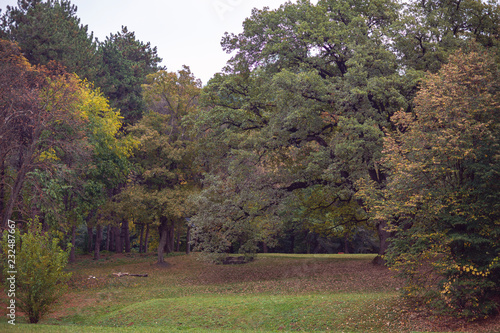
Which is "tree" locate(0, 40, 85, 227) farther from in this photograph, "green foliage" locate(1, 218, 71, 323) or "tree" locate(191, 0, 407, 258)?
"tree" locate(191, 0, 407, 258)

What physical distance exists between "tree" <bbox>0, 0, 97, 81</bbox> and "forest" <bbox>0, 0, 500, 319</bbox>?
0.45 feet

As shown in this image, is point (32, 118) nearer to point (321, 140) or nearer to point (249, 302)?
point (249, 302)

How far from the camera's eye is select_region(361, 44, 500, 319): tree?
A: 1122 centimetres

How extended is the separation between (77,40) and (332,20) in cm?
2328

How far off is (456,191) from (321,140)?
35.8 ft

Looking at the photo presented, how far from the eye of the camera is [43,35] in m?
29.9

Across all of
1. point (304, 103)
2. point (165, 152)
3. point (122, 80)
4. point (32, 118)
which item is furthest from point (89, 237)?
point (304, 103)

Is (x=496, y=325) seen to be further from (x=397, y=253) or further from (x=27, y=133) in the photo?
(x=27, y=133)

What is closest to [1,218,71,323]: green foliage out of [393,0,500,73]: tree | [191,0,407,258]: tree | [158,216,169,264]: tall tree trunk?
[191,0,407,258]: tree

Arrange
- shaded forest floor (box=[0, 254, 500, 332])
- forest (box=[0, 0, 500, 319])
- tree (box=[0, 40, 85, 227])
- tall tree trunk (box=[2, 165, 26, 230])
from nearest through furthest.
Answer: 1. forest (box=[0, 0, 500, 319])
2. shaded forest floor (box=[0, 254, 500, 332])
3. tall tree trunk (box=[2, 165, 26, 230])
4. tree (box=[0, 40, 85, 227])

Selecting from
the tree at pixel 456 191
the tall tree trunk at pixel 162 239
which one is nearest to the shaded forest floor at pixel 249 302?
the tree at pixel 456 191

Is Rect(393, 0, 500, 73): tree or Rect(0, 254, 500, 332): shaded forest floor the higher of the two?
Rect(393, 0, 500, 73): tree

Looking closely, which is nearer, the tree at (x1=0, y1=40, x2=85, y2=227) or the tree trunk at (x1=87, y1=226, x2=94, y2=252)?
the tree at (x1=0, y1=40, x2=85, y2=227)

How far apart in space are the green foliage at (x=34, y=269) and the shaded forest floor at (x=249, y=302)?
41.7 inches
